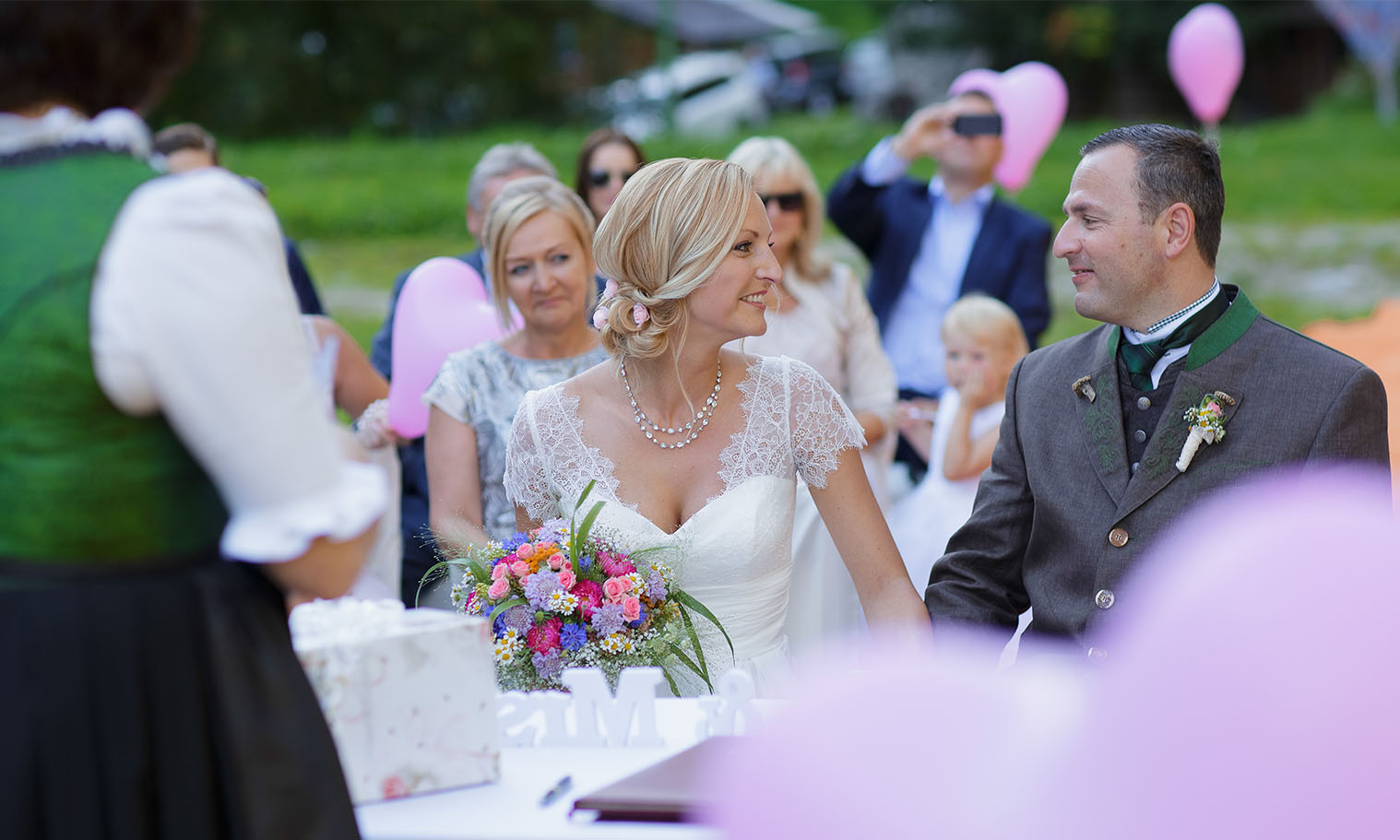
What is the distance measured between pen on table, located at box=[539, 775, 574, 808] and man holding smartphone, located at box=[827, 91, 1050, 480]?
3380 mm

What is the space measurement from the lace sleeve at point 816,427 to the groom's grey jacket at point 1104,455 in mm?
336

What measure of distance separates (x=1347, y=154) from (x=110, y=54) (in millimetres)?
16986

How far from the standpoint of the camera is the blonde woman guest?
371 cm

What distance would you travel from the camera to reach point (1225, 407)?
2.50m

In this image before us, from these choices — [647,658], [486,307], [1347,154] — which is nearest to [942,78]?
[1347,154]

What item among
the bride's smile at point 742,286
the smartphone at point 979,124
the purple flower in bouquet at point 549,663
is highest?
the smartphone at point 979,124

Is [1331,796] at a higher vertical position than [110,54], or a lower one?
lower

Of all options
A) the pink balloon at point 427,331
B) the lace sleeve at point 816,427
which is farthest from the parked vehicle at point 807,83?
the lace sleeve at point 816,427

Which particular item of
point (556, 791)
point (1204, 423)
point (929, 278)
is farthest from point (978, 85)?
point (556, 791)

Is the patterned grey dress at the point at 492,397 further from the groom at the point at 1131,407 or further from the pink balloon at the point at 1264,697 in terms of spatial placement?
the pink balloon at the point at 1264,697

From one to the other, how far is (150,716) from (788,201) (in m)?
3.49

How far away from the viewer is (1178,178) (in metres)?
2.65

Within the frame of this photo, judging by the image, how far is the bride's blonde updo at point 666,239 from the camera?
290 cm

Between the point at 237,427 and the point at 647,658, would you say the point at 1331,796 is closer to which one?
the point at 237,427
